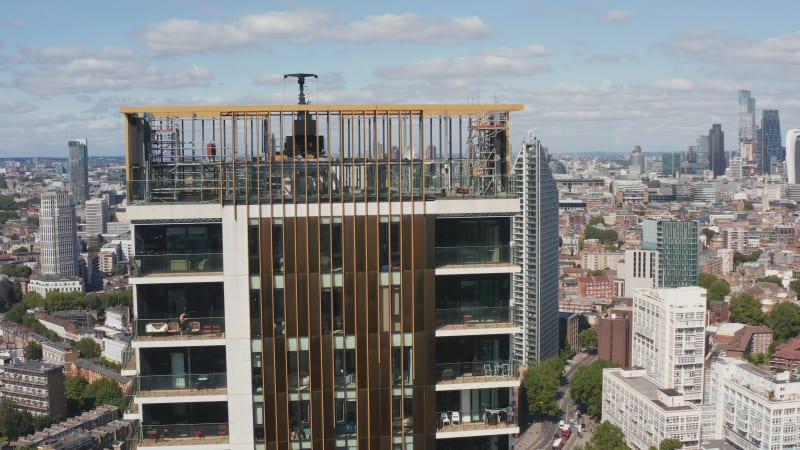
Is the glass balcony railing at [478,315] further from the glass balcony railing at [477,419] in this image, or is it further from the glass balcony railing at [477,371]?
the glass balcony railing at [477,419]

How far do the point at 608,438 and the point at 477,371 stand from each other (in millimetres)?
76837

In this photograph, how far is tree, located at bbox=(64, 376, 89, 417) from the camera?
11731 centimetres

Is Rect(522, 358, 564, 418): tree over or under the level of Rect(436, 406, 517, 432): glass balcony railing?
under

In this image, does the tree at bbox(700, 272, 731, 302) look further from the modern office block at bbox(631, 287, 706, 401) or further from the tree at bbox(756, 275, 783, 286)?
the modern office block at bbox(631, 287, 706, 401)

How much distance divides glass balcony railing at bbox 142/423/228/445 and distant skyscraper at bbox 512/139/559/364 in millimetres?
102552

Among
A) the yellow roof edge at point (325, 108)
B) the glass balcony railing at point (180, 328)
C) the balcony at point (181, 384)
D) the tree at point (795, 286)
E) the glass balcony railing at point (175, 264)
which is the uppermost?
the yellow roof edge at point (325, 108)

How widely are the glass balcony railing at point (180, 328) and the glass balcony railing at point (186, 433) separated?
80.1 inches

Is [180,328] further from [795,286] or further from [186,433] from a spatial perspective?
[795,286]

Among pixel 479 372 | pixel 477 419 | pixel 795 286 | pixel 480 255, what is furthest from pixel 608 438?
pixel 795 286

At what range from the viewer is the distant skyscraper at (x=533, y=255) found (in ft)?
407

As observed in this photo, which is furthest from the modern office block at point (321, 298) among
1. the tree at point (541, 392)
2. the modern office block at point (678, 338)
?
the tree at point (541, 392)

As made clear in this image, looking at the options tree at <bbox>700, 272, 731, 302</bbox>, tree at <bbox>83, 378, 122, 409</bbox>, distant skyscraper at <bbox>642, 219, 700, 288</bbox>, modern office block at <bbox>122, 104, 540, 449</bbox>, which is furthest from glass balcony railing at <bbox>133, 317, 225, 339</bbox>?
tree at <bbox>700, 272, 731, 302</bbox>

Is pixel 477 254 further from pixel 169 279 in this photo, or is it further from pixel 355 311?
pixel 169 279

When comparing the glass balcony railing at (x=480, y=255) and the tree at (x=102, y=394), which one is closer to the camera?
the glass balcony railing at (x=480, y=255)
